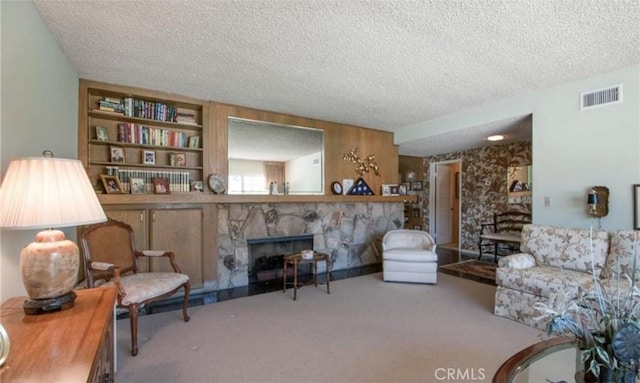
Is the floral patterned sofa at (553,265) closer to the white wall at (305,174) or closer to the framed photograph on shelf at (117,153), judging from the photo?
the white wall at (305,174)

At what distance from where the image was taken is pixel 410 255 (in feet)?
12.9

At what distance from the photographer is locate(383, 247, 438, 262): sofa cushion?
12.8 feet

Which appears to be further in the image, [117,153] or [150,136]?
[150,136]

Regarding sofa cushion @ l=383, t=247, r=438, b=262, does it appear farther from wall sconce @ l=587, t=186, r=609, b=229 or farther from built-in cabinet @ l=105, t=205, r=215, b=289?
built-in cabinet @ l=105, t=205, r=215, b=289

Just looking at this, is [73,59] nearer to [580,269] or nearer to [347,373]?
[347,373]

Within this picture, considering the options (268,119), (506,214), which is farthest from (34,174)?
(506,214)

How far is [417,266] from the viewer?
392cm

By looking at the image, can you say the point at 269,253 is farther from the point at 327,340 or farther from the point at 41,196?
the point at 41,196

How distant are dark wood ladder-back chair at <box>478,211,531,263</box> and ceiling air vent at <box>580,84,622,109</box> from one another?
257cm

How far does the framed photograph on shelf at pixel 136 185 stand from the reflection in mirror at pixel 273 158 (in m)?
0.98

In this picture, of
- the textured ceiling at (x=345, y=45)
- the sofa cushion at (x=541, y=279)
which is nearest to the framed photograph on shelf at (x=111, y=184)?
the textured ceiling at (x=345, y=45)

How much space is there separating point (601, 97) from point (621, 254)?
1583 mm

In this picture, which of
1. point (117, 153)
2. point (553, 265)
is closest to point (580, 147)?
point (553, 265)

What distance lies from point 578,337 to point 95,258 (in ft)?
11.0
